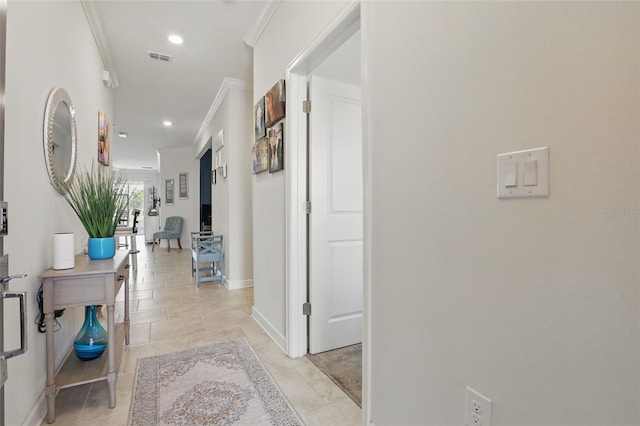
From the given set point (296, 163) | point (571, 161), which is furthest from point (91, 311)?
point (571, 161)

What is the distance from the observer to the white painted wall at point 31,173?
133 cm

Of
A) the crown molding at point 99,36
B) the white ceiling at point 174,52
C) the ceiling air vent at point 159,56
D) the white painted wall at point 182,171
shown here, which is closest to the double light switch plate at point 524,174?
the white ceiling at point 174,52

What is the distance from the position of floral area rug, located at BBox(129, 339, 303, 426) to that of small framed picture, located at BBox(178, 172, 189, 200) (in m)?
6.92

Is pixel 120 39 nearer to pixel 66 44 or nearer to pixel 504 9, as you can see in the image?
pixel 66 44

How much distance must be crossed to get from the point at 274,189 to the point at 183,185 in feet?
22.7

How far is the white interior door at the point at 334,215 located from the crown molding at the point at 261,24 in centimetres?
81

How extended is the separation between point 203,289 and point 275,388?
2.65 metres

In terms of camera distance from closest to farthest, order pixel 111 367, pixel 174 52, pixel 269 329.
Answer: pixel 111 367, pixel 269 329, pixel 174 52

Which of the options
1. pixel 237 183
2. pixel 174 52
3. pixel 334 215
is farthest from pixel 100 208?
pixel 237 183

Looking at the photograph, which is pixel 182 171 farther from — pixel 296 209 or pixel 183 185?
pixel 296 209

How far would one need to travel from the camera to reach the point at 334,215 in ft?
7.59

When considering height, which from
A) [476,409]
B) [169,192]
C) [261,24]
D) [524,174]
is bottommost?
[476,409]

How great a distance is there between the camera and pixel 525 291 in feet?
2.69

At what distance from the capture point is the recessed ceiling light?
9.96 feet
